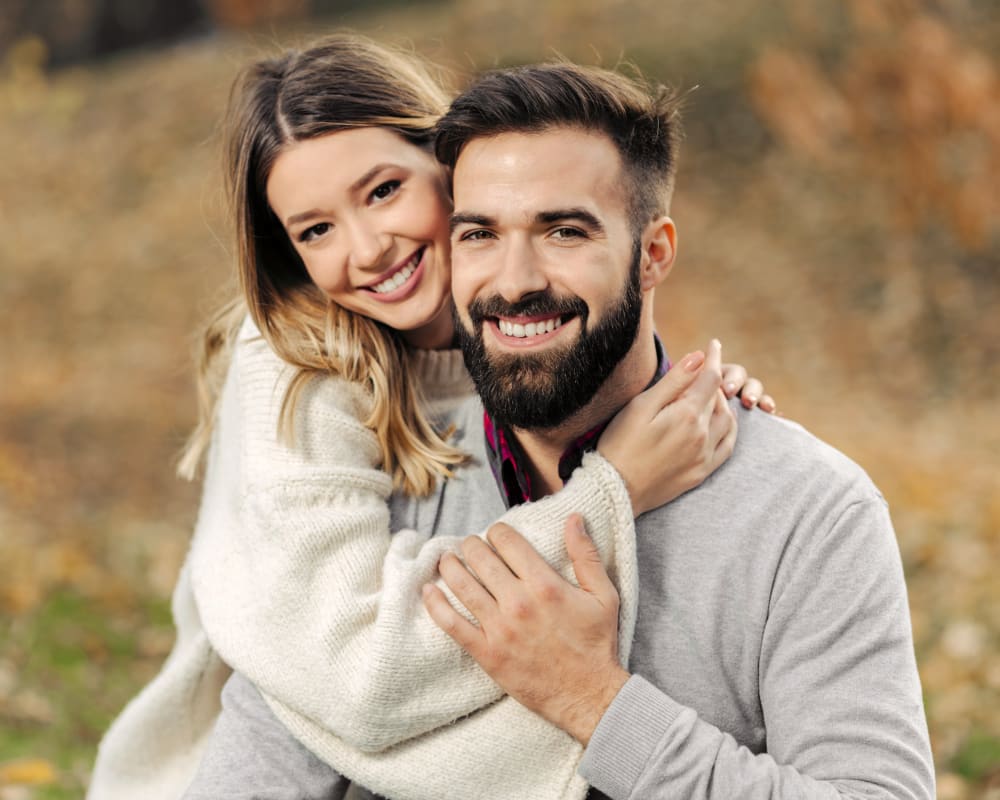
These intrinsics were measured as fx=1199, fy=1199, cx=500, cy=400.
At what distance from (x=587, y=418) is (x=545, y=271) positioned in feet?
1.17

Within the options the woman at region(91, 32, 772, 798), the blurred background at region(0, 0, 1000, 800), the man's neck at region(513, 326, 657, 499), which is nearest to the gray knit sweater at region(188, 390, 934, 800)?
the woman at region(91, 32, 772, 798)

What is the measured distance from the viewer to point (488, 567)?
2.18m

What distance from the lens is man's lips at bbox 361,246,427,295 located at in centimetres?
270

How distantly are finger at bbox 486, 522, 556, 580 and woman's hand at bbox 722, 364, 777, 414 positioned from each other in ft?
1.98

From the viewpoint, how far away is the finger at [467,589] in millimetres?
2139

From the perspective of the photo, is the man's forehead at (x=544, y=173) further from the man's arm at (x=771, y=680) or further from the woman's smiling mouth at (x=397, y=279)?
the man's arm at (x=771, y=680)

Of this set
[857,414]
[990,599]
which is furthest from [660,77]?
[990,599]

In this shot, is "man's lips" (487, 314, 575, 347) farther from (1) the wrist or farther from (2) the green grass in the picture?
(2) the green grass

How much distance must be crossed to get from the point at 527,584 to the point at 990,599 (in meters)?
3.51

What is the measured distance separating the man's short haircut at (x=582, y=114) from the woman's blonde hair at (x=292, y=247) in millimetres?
340

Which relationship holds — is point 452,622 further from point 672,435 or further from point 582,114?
point 582,114

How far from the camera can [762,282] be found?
8367mm


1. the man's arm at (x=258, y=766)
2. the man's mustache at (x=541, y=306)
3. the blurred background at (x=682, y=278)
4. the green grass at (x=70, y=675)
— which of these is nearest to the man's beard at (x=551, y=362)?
the man's mustache at (x=541, y=306)

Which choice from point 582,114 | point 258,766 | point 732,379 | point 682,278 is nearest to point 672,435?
point 732,379
